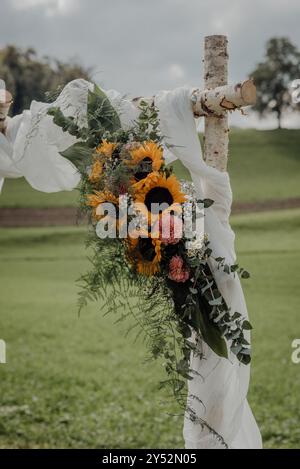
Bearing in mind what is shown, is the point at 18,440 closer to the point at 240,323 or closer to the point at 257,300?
the point at 240,323

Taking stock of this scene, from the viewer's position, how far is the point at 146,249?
9.78 feet

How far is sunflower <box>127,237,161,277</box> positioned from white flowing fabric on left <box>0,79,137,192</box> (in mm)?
623

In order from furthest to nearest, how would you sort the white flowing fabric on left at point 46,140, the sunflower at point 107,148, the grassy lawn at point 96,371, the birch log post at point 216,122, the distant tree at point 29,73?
the distant tree at point 29,73, the grassy lawn at point 96,371, the white flowing fabric on left at point 46,140, the birch log post at point 216,122, the sunflower at point 107,148

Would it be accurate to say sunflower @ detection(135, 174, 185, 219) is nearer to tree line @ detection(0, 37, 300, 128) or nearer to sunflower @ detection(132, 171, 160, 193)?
sunflower @ detection(132, 171, 160, 193)

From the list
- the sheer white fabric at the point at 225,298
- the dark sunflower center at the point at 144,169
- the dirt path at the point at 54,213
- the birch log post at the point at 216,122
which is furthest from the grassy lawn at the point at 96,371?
the dirt path at the point at 54,213

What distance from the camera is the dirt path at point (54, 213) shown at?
19.5 metres

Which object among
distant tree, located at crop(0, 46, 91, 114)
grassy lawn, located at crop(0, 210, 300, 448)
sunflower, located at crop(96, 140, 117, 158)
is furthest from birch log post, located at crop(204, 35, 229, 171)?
distant tree, located at crop(0, 46, 91, 114)

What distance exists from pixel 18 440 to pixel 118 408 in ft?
3.38

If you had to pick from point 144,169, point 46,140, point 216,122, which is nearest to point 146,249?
point 144,169

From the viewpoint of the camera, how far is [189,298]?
298cm

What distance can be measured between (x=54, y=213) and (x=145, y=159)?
17.4 meters

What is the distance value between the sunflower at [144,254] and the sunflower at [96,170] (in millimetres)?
306

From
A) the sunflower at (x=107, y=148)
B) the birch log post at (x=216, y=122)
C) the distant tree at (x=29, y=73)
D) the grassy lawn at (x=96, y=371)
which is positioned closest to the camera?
the sunflower at (x=107, y=148)

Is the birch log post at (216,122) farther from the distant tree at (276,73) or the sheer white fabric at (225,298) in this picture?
the distant tree at (276,73)
